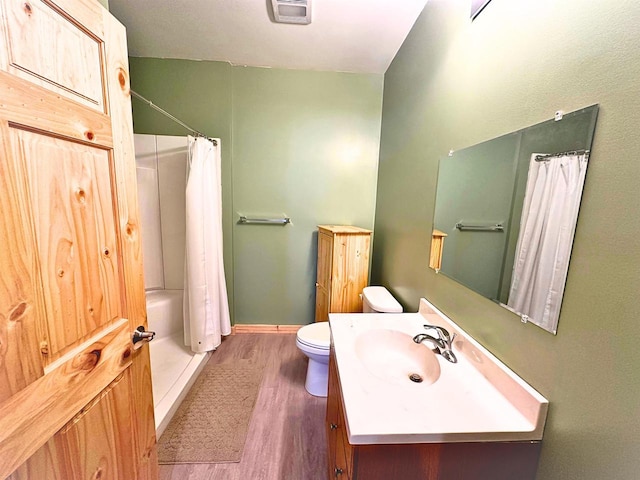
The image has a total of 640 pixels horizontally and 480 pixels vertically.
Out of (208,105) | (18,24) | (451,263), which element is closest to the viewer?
(18,24)

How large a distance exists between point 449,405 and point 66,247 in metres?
1.16

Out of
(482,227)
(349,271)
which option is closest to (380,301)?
(349,271)

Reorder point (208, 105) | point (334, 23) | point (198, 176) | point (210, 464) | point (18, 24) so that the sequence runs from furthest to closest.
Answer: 1. point (208, 105)
2. point (198, 176)
3. point (334, 23)
4. point (210, 464)
5. point (18, 24)

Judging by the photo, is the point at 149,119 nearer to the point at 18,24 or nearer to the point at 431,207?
the point at 18,24

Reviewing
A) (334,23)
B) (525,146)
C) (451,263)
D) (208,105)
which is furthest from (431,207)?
(208,105)

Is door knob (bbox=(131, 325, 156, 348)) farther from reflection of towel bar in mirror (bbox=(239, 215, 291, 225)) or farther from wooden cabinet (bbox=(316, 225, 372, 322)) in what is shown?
reflection of towel bar in mirror (bbox=(239, 215, 291, 225))

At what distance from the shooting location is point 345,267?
6.68 feet

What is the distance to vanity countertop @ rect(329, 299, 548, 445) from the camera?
660 mm

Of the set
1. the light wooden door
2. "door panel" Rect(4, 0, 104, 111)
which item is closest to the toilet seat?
the light wooden door

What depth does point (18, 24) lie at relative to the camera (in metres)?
0.54

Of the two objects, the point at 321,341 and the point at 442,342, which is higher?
the point at 442,342

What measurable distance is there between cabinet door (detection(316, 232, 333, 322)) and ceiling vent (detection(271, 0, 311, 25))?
150 cm

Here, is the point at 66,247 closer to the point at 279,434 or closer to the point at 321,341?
the point at 321,341

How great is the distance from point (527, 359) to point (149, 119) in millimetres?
3076
